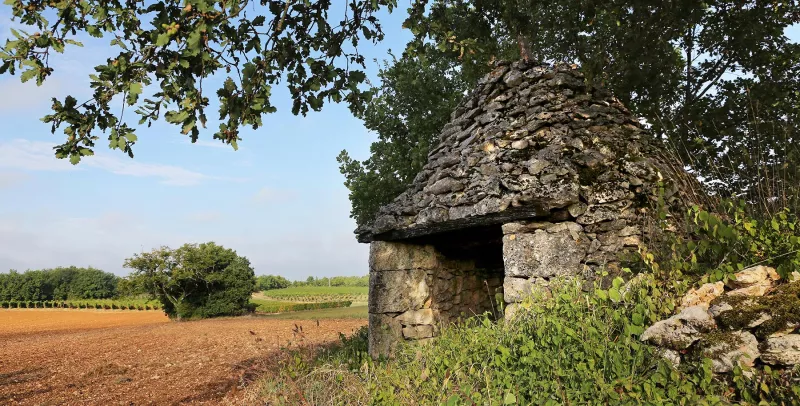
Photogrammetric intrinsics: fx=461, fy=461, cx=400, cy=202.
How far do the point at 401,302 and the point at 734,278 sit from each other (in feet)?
12.9

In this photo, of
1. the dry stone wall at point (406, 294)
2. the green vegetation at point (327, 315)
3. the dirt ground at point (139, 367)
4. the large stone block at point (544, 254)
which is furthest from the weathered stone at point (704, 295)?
the green vegetation at point (327, 315)

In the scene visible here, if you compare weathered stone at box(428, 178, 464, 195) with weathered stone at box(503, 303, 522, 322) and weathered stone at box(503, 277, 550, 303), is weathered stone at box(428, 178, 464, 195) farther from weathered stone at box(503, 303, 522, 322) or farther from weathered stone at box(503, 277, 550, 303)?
weathered stone at box(503, 303, 522, 322)

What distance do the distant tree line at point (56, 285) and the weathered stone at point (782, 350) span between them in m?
52.1

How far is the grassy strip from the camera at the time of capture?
126 ft

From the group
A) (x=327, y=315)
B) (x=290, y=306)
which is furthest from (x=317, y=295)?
(x=327, y=315)

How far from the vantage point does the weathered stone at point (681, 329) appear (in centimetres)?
310

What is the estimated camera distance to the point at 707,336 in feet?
9.98

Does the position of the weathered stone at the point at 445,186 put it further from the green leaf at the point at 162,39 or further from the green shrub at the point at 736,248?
the green leaf at the point at 162,39

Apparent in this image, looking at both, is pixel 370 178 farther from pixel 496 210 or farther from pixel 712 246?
pixel 712 246

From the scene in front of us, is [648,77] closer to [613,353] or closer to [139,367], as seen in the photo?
[613,353]

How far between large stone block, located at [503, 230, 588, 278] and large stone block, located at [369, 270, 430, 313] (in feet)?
5.27

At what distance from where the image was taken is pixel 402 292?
6.39 metres

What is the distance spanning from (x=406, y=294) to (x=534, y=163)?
96.9 inches

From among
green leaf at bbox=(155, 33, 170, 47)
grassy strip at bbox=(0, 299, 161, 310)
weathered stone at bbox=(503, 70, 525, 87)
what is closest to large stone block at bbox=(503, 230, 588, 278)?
weathered stone at bbox=(503, 70, 525, 87)
